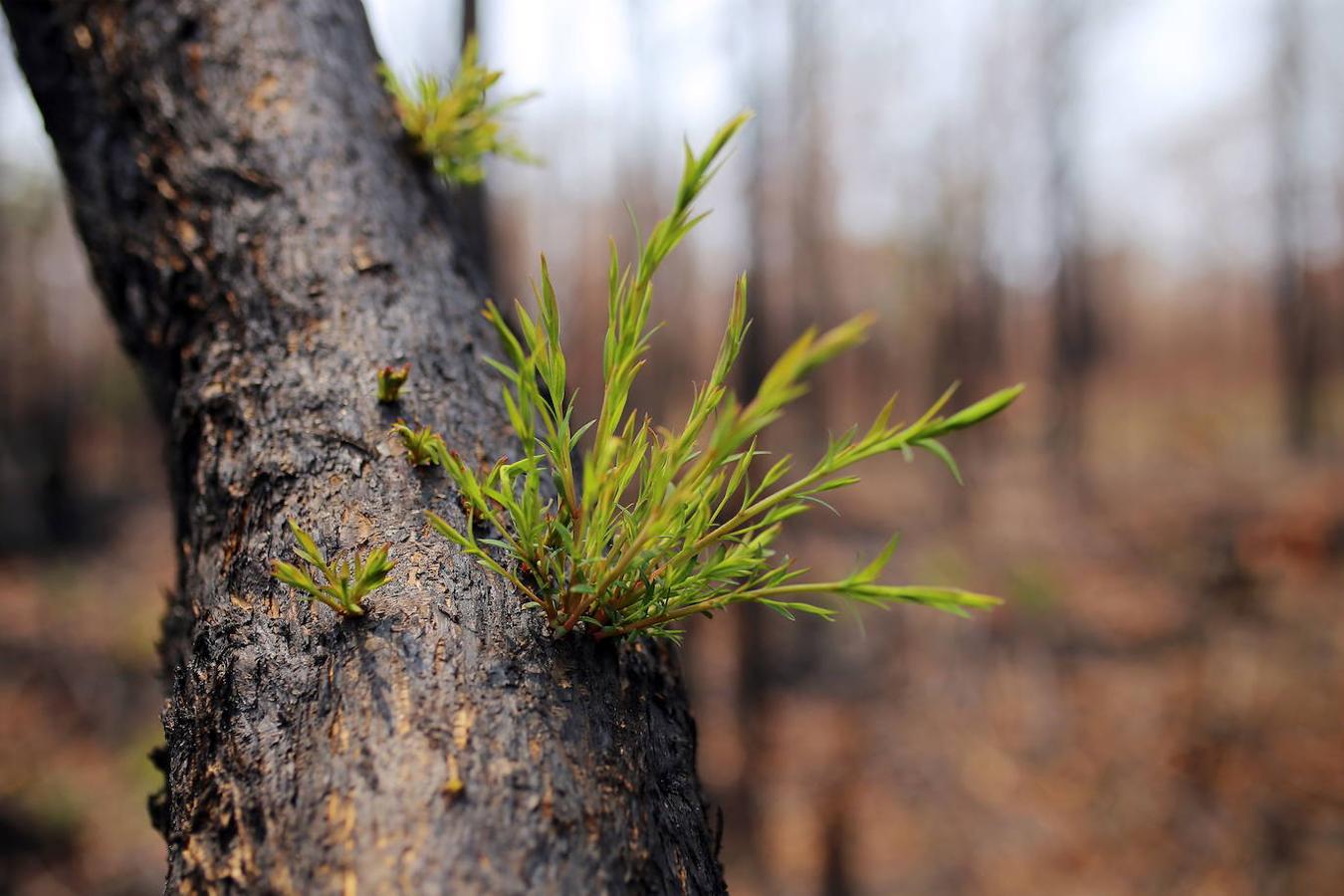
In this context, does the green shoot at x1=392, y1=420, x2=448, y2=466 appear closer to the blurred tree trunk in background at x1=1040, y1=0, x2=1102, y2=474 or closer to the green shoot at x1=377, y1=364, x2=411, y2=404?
the green shoot at x1=377, y1=364, x2=411, y2=404

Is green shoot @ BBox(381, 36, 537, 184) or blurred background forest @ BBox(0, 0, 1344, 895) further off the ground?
green shoot @ BBox(381, 36, 537, 184)

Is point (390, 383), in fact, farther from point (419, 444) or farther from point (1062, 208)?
point (1062, 208)

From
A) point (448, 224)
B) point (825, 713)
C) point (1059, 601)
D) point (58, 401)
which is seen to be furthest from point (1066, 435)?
point (58, 401)

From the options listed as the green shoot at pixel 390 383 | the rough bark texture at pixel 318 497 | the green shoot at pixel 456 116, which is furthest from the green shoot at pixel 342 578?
the green shoot at pixel 456 116

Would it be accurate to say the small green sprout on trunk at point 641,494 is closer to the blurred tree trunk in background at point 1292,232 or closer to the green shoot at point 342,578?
the green shoot at point 342,578

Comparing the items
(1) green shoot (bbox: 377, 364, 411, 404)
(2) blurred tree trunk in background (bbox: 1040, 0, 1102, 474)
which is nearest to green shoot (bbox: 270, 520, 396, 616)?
(1) green shoot (bbox: 377, 364, 411, 404)

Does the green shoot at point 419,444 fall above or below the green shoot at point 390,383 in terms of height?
below

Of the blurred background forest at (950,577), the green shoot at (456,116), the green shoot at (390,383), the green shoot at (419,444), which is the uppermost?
the green shoot at (456,116)

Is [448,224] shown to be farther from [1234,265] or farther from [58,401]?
[1234,265]
